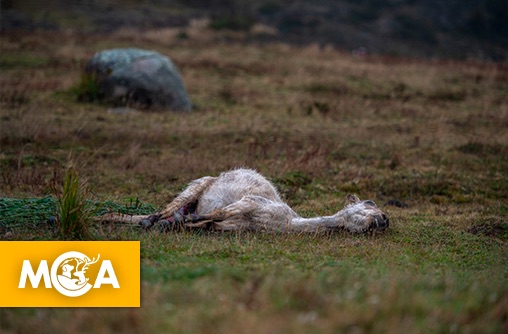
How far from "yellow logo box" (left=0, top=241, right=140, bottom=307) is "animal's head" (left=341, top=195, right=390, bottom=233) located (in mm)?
2697

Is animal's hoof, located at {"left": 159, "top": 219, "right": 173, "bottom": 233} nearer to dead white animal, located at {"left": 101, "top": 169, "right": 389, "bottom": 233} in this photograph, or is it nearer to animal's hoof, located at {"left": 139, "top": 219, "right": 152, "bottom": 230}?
dead white animal, located at {"left": 101, "top": 169, "right": 389, "bottom": 233}

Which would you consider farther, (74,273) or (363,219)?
(363,219)

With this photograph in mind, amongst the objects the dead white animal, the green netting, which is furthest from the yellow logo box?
the dead white animal

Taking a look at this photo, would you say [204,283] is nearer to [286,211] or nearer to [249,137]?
[286,211]

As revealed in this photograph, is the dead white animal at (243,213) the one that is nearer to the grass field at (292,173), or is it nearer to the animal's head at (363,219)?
the animal's head at (363,219)

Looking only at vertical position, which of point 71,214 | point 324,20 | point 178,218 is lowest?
point 324,20

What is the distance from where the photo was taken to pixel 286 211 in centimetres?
680

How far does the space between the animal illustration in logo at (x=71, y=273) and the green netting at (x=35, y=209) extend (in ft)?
5.25

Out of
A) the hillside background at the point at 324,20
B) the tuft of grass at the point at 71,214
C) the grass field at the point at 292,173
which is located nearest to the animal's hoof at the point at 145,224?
the grass field at the point at 292,173

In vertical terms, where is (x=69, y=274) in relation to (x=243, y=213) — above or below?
above

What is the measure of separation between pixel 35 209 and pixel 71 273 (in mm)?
2620

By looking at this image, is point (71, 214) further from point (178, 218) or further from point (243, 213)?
point (243, 213)

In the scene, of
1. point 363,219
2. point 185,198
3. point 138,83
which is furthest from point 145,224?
point 138,83

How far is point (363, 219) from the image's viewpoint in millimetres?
6781
